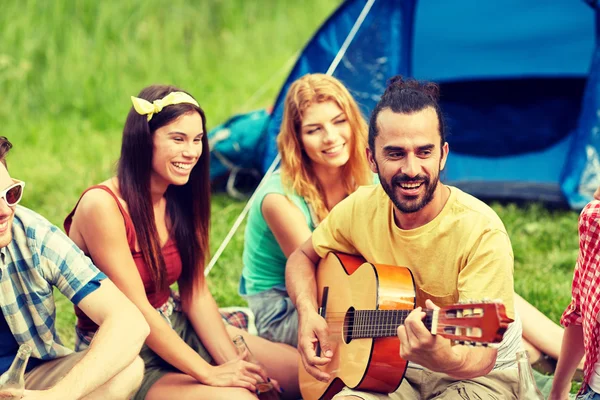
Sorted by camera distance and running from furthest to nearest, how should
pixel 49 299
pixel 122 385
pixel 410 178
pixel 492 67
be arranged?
1. pixel 492 67
2. pixel 49 299
3. pixel 122 385
4. pixel 410 178

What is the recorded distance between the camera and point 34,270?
8.57ft

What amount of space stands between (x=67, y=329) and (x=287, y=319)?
1.08m

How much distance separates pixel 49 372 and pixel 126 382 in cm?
29

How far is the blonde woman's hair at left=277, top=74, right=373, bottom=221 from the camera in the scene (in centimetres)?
334

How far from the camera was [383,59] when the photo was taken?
194 inches

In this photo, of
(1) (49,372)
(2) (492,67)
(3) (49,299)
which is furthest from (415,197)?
(2) (492,67)

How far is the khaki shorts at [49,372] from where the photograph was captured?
2701 mm

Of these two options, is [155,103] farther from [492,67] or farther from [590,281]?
[492,67]

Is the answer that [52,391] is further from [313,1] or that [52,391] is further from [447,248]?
[313,1]

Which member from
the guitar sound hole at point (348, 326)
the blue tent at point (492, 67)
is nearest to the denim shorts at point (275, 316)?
the guitar sound hole at point (348, 326)

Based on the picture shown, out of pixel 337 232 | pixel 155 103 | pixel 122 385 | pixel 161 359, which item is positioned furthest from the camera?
pixel 161 359

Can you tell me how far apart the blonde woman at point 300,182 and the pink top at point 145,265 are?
41 centimetres

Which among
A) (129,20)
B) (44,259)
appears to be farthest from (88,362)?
(129,20)

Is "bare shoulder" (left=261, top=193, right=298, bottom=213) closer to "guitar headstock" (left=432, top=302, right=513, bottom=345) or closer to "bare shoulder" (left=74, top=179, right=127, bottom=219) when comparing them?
"bare shoulder" (left=74, top=179, right=127, bottom=219)
